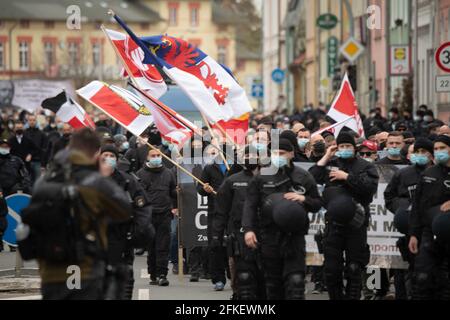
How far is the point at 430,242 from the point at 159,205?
19.3 ft

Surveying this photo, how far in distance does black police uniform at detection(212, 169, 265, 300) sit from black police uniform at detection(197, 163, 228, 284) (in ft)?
6.03

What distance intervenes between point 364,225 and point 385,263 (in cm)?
197

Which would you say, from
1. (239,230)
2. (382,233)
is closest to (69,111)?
(382,233)

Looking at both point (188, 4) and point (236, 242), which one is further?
point (188, 4)

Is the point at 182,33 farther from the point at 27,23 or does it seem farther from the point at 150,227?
the point at 150,227

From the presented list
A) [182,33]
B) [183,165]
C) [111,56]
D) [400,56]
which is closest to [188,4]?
[182,33]

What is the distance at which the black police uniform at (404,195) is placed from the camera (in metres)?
14.9

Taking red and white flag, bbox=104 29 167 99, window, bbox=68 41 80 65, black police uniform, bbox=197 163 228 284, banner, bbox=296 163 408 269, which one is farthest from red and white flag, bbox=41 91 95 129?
window, bbox=68 41 80 65

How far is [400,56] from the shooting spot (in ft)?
112

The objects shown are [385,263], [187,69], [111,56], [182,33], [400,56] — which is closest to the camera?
[385,263]

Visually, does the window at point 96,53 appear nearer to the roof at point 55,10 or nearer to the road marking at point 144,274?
the roof at point 55,10

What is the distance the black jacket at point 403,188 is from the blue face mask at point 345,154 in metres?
0.62

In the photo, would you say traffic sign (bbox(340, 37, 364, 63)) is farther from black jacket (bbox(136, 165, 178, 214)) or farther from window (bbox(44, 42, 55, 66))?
window (bbox(44, 42, 55, 66))

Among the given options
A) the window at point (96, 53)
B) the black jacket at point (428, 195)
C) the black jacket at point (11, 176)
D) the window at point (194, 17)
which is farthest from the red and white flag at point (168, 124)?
the window at point (194, 17)
